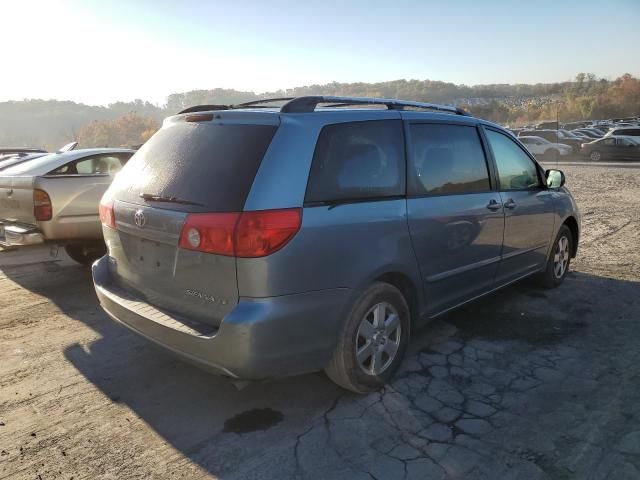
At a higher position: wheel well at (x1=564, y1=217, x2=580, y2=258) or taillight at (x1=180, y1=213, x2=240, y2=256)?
taillight at (x1=180, y1=213, x2=240, y2=256)

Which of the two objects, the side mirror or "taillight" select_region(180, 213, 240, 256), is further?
the side mirror

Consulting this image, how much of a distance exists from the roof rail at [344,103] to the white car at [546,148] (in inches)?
1081

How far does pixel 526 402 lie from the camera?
3.03 metres

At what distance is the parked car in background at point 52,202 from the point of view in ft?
17.5

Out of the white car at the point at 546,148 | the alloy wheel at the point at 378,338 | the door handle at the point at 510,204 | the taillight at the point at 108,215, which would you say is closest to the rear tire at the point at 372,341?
the alloy wheel at the point at 378,338

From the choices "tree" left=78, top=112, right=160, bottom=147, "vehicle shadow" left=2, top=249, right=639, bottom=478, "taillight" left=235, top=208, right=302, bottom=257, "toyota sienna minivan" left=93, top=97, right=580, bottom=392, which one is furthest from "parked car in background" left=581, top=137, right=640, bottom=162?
"tree" left=78, top=112, right=160, bottom=147

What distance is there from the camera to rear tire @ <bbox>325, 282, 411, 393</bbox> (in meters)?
2.90

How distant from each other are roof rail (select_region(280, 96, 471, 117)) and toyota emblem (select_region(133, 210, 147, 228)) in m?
1.03

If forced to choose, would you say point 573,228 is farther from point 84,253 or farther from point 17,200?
point 17,200

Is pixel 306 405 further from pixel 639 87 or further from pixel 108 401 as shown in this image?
pixel 639 87

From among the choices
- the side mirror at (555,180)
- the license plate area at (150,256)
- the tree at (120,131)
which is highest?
the tree at (120,131)

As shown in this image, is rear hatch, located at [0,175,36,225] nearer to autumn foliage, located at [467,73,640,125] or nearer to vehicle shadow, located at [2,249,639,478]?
vehicle shadow, located at [2,249,639,478]

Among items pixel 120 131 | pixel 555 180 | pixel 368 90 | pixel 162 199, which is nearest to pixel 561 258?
pixel 555 180

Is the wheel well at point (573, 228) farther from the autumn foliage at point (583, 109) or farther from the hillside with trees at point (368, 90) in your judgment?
the autumn foliage at point (583, 109)
